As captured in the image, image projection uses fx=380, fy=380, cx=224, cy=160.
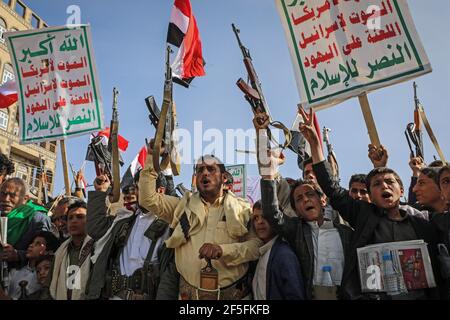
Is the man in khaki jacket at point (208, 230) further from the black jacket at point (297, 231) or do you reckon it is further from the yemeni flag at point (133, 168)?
the yemeni flag at point (133, 168)

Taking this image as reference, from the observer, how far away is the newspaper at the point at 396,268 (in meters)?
2.43

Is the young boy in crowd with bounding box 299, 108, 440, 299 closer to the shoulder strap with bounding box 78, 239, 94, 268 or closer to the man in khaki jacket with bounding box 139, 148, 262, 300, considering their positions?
the man in khaki jacket with bounding box 139, 148, 262, 300

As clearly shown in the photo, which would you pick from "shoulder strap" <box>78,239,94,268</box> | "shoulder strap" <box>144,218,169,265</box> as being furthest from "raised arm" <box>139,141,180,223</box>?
"shoulder strap" <box>78,239,94,268</box>

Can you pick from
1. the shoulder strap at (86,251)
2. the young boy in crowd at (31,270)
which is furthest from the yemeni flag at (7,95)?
the shoulder strap at (86,251)

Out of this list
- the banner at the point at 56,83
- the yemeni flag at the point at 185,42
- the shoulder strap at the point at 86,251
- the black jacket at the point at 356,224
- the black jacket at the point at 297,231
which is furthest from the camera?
the yemeni flag at the point at 185,42

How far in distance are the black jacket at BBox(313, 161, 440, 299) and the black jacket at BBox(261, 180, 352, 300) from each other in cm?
10

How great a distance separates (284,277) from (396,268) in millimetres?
747

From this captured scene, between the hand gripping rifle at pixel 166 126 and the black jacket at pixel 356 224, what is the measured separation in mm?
1421

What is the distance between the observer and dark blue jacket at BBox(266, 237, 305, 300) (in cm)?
267

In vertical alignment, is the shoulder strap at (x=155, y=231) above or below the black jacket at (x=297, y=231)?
above

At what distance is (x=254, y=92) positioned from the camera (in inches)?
148

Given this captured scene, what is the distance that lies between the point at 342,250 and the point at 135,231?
1.93 metres

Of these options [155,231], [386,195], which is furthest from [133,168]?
[386,195]

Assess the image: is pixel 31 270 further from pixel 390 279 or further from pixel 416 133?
pixel 416 133
